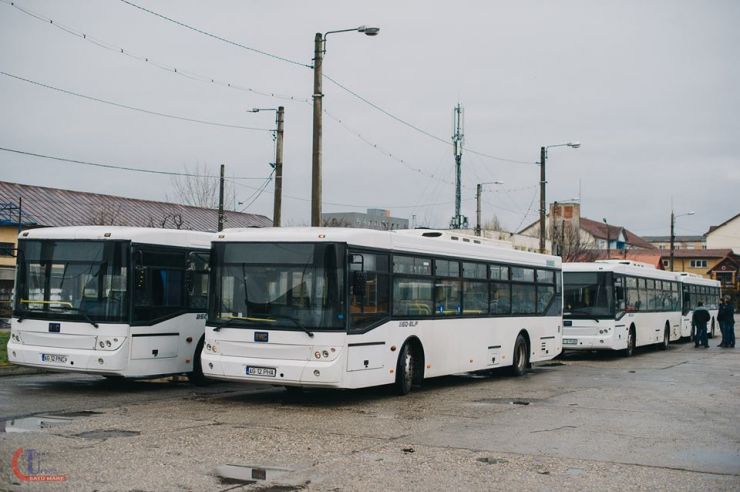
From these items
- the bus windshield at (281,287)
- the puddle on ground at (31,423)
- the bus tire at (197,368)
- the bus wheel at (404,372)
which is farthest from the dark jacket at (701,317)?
the puddle on ground at (31,423)

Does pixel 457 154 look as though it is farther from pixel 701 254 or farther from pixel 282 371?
pixel 701 254

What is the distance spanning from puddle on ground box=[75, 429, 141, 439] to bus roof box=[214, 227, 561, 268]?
446 cm

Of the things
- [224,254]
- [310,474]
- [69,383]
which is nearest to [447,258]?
[224,254]

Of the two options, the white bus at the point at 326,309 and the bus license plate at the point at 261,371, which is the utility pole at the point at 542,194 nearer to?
the white bus at the point at 326,309

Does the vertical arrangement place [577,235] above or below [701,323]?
above

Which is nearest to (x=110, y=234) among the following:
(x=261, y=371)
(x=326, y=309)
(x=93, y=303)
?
(x=93, y=303)

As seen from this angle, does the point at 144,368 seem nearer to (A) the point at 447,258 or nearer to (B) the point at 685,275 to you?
(A) the point at 447,258

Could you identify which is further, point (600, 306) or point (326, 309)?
point (600, 306)

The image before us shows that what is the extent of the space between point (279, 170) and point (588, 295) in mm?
9969

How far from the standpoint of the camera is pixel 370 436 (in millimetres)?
11734

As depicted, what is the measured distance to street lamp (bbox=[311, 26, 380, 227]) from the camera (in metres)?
23.3

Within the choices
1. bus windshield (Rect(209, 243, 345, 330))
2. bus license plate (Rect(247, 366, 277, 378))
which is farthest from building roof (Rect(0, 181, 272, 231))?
bus license plate (Rect(247, 366, 277, 378))

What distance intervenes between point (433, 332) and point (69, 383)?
682 centimetres

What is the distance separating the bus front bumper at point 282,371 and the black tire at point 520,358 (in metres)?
8.22
